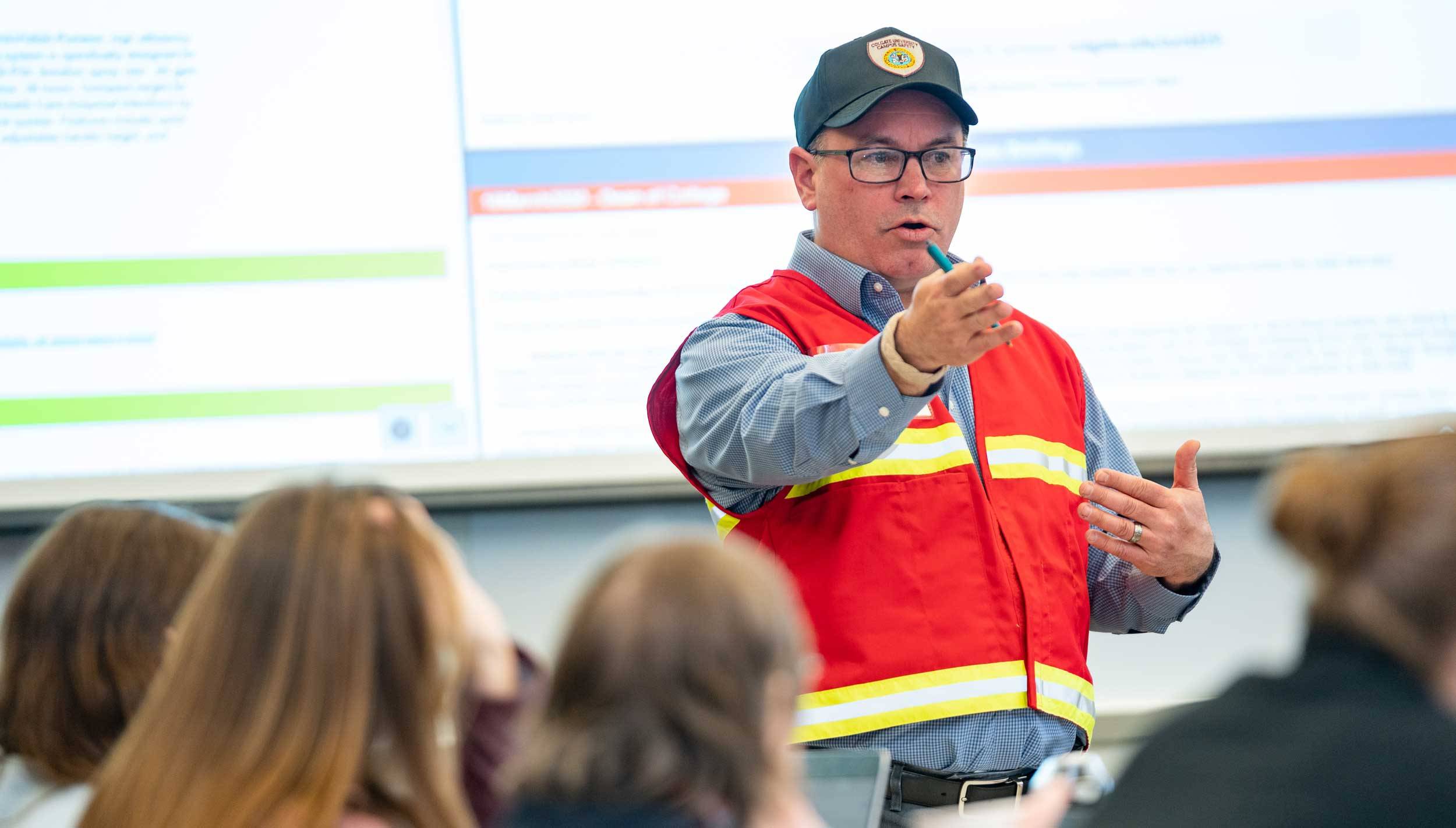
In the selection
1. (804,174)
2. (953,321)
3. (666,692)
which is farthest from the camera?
(804,174)

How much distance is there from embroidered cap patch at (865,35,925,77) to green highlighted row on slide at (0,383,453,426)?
4.31ft

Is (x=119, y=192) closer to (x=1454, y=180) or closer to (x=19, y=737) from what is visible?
(x=19, y=737)

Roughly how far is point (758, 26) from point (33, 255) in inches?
62.0

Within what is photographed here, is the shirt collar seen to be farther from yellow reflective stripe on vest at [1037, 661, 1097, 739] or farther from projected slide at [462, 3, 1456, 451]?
projected slide at [462, 3, 1456, 451]

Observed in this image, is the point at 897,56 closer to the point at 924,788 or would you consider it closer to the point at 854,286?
the point at 854,286

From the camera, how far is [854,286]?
1917 mm

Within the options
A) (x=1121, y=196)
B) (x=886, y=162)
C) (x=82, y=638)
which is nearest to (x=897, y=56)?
(x=886, y=162)

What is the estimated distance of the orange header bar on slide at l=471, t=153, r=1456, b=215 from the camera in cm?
282

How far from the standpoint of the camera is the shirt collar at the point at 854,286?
1.92 metres

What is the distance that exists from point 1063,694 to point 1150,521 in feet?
0.85

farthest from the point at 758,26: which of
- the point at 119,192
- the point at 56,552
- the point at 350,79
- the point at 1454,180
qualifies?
the point at 56,552

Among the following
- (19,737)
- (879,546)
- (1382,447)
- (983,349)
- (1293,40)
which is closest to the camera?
(1382,447)

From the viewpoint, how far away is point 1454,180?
2934 millimetres

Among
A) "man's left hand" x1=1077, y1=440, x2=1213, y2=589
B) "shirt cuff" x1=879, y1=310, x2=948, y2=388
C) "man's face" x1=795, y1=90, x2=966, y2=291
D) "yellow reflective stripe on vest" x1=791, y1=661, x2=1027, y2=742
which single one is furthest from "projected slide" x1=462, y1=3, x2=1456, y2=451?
"shirt cuff" x1=879, y1=310, x2=948, y2=388
